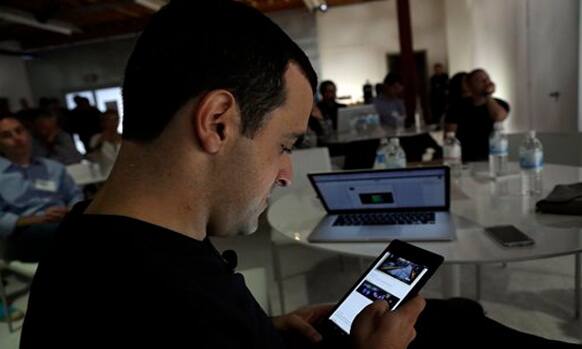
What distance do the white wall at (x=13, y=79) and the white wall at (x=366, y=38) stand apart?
6428 mm

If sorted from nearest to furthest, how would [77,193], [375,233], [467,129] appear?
[375,233] → [77,193] → [467,129]

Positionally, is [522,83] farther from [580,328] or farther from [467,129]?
[580,328]

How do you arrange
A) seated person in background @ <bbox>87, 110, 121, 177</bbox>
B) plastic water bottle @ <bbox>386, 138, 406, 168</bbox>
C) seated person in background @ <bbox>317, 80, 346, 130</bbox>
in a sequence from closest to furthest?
1. plastic water bottle @ <bbox>386, 138, 406, 168</bbox>
2. seated person in background @ <bbox>87, 110, 121, 177</bbox>
3. seated person in background @ <bbox>317, 80, 346, 130</bbox>

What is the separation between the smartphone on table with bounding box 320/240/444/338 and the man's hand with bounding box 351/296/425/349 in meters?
0.15

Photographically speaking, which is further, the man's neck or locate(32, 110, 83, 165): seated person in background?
locate(32, 110, 83, 165): seated person in background

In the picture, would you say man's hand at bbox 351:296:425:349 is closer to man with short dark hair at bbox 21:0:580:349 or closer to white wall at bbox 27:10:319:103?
man with short dark hair at bbox 21:0:580:349

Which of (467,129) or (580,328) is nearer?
(580,328)

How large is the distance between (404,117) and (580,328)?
10.5ft

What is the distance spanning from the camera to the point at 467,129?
2.96 metres

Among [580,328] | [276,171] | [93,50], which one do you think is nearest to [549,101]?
[580,328]

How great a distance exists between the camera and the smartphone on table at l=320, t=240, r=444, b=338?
891 millimetres

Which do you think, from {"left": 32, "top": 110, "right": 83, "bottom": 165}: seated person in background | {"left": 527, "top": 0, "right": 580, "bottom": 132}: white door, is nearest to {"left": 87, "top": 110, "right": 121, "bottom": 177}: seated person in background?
{"left": 32, "top": 110, "right": 83, "bottom": 165}: seated person in background

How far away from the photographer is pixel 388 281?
3.07 ft

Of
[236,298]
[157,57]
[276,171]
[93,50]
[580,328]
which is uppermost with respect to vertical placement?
[93,50]
